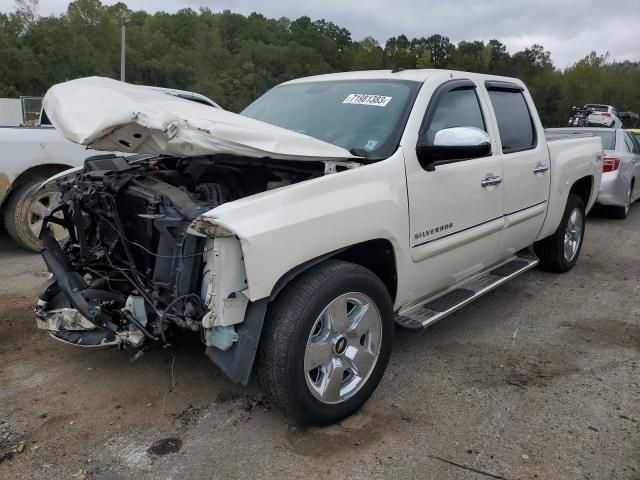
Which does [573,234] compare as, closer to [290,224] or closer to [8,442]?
[290,224]

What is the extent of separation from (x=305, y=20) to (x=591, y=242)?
85.9 metres

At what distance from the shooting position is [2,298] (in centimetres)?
477

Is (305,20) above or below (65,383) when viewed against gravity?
above

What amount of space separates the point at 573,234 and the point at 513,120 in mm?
1904

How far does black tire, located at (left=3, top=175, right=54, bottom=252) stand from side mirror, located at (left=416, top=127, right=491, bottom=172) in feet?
14.0

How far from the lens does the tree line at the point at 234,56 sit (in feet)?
183

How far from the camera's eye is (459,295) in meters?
3.95

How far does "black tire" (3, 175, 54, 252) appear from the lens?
582 centimetres

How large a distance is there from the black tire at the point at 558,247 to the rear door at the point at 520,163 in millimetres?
755

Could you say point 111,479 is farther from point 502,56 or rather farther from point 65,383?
point 502,56

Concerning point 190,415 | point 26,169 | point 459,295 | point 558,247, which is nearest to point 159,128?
point 190,415

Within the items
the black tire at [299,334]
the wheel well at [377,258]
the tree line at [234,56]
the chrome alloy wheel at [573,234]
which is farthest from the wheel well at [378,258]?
the tree line at [234,56]

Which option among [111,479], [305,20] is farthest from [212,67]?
[111,479]

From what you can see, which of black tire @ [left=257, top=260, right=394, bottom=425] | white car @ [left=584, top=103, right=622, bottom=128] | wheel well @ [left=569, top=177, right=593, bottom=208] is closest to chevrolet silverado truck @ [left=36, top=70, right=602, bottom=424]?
black tire @ [left=257, top=260, right=394, bottom=425]
